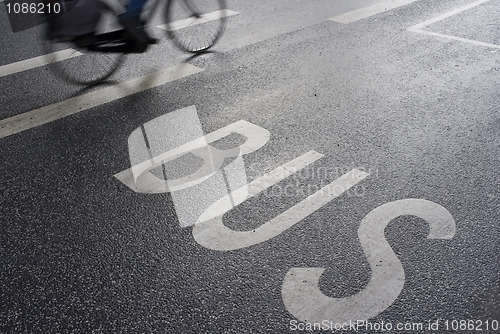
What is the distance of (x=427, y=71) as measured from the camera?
20.5 feet

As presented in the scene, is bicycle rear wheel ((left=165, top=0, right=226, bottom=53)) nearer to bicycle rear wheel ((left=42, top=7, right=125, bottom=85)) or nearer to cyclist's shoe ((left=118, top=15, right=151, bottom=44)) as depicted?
cyclist's shoe ((left=118, top=15, right=151, bottom=44))

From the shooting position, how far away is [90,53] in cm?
626

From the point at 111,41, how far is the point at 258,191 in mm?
3048

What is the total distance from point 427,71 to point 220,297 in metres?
4.26

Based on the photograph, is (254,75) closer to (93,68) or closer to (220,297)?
(93,68)

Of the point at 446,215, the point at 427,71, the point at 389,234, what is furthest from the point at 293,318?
the point at 427,71

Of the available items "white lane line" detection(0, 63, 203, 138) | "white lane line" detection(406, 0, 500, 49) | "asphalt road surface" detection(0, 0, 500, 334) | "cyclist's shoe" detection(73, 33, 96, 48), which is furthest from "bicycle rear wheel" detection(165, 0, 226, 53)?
"white lane line" detection(406, 0, 500, 49)

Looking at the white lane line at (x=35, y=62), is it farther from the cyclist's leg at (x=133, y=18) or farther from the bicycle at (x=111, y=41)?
the cyclist's leg at (x=133, y=18)

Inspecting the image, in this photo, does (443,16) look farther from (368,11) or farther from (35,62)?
(35,62)

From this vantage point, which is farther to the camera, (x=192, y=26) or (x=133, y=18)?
(x=192, y=26)

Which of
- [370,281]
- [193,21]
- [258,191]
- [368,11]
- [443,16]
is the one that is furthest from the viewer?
[368,11]

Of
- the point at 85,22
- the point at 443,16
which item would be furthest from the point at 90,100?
the point at 443,16

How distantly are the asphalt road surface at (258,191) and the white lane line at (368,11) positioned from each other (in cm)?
106

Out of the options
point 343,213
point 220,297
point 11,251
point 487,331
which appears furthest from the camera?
point 343,213
